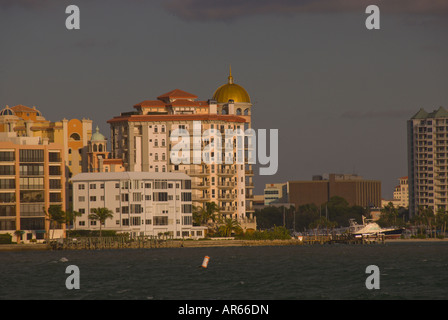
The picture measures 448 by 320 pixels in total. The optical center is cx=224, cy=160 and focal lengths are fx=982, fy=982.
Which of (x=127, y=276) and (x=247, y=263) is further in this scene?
(x=247, y=263)

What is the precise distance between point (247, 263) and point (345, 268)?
21.7m

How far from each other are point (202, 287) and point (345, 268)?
36.3 m

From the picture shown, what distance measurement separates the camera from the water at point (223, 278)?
104625mm

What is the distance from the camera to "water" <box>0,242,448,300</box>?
10462 cm

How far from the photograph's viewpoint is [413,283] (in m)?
117

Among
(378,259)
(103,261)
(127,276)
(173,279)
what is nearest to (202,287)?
(173,279)

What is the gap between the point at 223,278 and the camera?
414 feet
